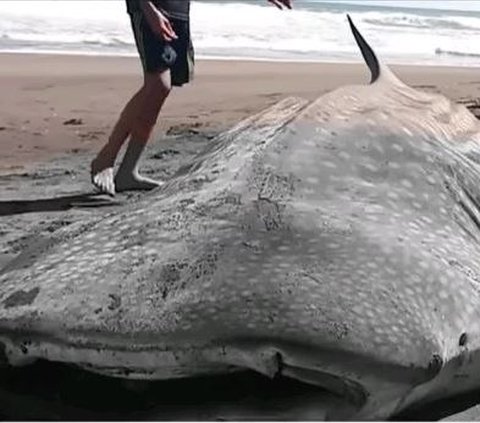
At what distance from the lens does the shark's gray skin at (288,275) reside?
184cm

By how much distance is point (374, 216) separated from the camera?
2219mm

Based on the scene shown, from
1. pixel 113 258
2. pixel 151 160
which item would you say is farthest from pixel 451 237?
pixel 151 160

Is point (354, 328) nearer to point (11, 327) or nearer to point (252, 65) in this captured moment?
point (11, 327)

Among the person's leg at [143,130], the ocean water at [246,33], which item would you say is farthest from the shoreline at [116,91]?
the ocean water at [246,33]

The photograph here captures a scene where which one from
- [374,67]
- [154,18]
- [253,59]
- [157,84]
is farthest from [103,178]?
[253,59]

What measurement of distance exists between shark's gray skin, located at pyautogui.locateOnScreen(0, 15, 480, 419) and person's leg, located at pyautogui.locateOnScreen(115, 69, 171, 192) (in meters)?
2.36

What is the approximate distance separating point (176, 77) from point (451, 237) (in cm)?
298

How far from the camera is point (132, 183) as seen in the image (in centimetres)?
487

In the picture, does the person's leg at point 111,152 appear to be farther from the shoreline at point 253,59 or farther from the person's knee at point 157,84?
the shoreline at point 253,59

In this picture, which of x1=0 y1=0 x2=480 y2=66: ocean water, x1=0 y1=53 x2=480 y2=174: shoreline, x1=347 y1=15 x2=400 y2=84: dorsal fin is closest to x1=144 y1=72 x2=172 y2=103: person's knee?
x1=0 y1=53 x2=480 y2=174: shoreline

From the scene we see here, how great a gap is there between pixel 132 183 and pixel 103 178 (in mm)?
146

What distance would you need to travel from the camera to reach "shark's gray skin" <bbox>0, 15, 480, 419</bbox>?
72.3 inches

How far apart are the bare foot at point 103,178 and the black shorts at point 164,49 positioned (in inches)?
20.4

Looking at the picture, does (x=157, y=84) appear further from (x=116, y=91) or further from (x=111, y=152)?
(x=116, y=91)
